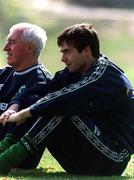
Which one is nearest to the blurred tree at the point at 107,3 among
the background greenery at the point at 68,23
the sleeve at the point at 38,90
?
the background greenery at the point at 68,23

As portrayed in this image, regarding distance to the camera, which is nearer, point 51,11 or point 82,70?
point 82,70

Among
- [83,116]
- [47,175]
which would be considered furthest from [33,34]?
[47,175]

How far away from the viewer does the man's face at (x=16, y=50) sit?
7.33 meters

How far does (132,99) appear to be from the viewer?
21.7 ft

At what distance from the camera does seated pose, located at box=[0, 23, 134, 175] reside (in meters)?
6.38

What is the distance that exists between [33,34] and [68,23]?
24551mm

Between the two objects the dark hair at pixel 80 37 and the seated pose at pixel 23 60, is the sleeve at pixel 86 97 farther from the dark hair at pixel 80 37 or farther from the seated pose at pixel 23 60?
the seated pose at pixel 23 60

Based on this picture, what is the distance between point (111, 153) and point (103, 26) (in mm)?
26148

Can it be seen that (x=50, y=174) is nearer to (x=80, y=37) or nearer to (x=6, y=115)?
(x=6, y=115)

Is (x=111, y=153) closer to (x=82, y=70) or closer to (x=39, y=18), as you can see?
(x=82, y=70)

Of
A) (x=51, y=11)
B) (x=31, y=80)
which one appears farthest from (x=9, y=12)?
(x=31, y=80)

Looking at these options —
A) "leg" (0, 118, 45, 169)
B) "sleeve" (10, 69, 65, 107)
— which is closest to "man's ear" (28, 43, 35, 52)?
"sleeve" (10, 69, 65, 107)

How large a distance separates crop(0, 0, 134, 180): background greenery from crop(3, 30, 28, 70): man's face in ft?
39.4

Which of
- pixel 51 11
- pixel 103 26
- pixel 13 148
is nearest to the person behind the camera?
pixel 13 148
